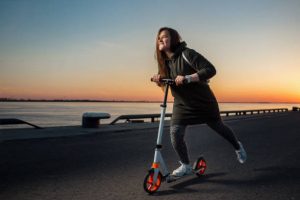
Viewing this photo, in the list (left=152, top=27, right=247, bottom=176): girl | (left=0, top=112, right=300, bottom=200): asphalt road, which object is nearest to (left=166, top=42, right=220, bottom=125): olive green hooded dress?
(left=152, top=27, right=247, bottom=176): girl

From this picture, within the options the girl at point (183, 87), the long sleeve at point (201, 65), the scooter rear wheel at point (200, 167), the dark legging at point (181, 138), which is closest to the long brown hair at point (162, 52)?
the girl at point (183, 87)

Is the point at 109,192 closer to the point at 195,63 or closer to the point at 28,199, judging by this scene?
the point at 28,199

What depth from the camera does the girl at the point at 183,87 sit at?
4.08m

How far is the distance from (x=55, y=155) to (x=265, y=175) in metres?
3.91

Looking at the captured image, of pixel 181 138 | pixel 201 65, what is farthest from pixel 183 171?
pixel 201 65

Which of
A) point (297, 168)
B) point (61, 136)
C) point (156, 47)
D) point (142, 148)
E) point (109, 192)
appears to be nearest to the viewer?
point (109, 192)

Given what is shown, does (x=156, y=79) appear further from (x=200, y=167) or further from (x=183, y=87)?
(x=200, y=167)

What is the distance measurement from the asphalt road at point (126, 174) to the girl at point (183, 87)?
584 millimetres

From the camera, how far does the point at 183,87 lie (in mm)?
4266

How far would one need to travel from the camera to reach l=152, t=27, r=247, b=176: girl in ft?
13.4

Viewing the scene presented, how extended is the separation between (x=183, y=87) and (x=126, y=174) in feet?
5.07

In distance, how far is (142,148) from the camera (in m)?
7.87

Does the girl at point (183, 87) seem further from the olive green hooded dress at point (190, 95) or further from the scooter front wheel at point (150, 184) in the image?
the scooter front wheel at point (150, 184)

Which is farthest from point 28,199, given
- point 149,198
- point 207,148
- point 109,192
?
point 207,148
